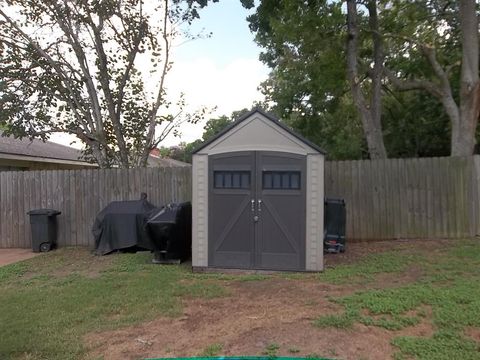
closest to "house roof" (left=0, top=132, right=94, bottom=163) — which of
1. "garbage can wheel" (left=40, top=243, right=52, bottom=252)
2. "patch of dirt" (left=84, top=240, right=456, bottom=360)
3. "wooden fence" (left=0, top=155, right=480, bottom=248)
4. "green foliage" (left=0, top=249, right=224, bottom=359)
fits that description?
"wooden fence" (left=0, top=155, right=480, bottom=248)

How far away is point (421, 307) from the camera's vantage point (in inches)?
205

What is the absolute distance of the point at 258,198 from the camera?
7.38 m

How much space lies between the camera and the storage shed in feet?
23.9

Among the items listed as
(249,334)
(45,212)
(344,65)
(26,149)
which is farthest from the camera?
(26,149)

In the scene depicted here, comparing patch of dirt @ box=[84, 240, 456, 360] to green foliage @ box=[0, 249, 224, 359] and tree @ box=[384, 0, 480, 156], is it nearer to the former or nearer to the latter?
green foliage @ box=[0, 249, 224, 359]

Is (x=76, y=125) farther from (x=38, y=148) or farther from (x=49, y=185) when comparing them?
(x=38, y=148)

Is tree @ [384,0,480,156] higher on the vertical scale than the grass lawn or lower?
higher

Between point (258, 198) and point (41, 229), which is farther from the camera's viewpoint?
point (41, 229)

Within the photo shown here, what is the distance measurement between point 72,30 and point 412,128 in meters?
12.4

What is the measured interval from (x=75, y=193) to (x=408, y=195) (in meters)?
7.66

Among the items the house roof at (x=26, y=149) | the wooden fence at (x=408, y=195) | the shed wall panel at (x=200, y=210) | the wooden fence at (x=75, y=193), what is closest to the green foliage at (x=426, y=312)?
the shed wall panel at (x=200, y=210)

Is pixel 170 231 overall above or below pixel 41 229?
above

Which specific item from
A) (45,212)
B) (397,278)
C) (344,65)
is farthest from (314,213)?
(45,212)

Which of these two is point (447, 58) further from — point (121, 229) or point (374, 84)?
point (121, 229)
